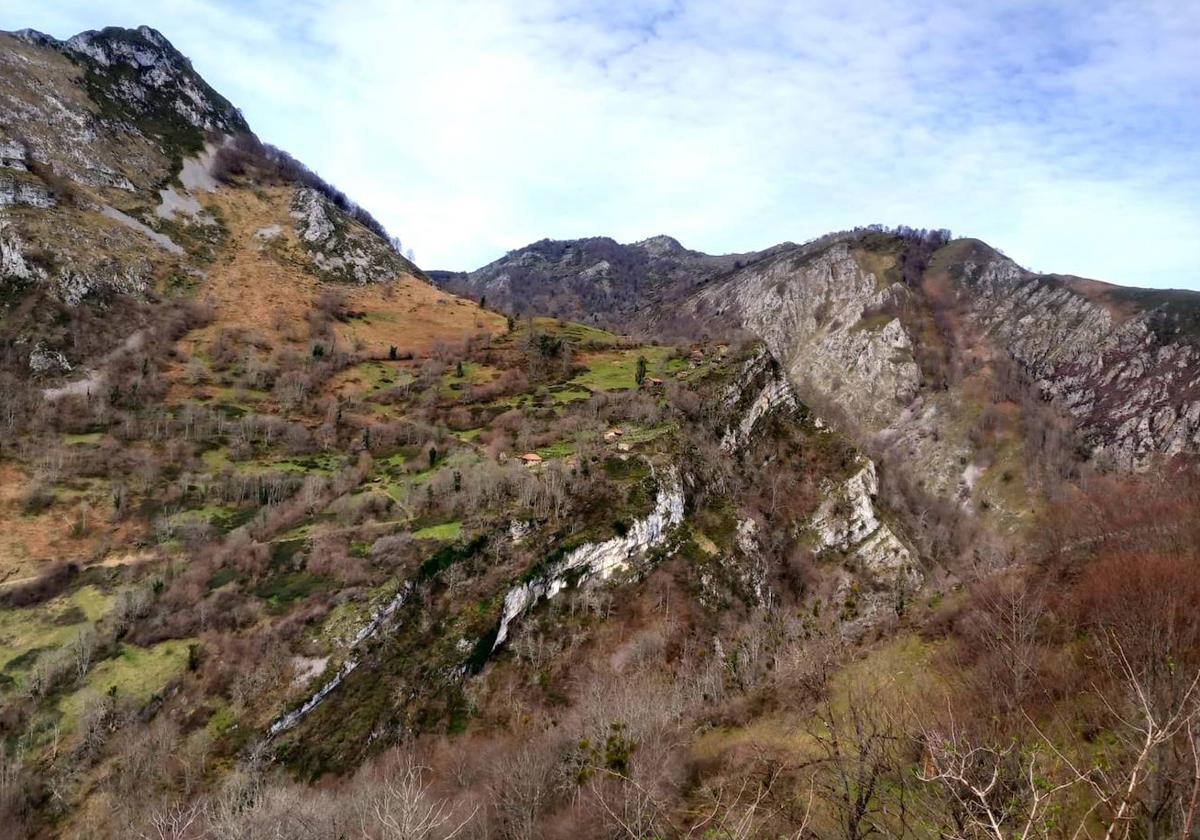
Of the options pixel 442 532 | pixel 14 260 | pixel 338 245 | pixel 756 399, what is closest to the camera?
pixel 442 532

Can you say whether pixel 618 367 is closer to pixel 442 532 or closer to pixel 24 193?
pixel 442 532

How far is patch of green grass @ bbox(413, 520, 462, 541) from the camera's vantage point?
159 ft

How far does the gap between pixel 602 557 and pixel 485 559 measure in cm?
1070

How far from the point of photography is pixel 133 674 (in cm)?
3609

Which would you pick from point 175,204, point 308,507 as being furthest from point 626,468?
point 175,204

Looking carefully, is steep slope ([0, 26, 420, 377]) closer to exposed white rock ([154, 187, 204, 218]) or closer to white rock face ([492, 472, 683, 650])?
exposed white rock ([154, 187, 204, 218])

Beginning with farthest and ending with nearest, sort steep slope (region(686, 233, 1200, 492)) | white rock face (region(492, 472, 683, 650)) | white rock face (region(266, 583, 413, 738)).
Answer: steep slope (region(686, 233, 1200, 492)) → white rock face (region(492, 472, 683, 650)) → white rock face (region(266, 583, 413, 738))

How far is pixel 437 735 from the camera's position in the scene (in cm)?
3738

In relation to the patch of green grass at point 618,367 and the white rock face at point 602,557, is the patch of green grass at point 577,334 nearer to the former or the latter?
the patch of green grass at point 618,367

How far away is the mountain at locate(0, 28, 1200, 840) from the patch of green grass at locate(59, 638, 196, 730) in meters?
0.31

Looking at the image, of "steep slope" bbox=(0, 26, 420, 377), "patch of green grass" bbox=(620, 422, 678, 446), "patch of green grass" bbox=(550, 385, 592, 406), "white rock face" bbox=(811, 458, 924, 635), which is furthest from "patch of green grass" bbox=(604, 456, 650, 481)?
"steep slope" bbox=(0, 26, 420, 377)

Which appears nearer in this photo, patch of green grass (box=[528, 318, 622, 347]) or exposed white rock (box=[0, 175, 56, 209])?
exposed white rock (box=[0, 175, 56, 209])

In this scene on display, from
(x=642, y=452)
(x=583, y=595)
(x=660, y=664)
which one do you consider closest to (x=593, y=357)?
(x=642, y=452)

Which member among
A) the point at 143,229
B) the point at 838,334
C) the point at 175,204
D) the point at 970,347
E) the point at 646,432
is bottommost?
the point at 646,432
